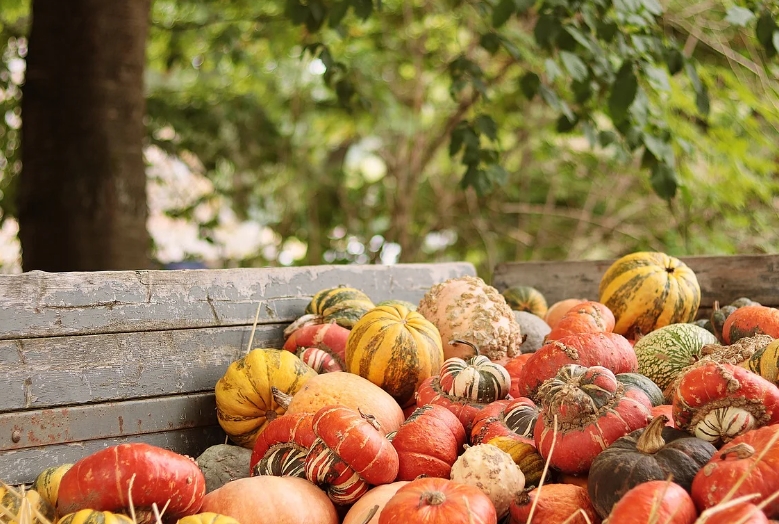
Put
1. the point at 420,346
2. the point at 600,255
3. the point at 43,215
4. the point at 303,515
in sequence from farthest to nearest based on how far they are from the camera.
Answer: the point at 600,255 < the point at 43,215 < the point at 420,346 < the point at 303,515

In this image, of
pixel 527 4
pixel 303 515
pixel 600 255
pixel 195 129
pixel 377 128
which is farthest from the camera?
pixel 600 255

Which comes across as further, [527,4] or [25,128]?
A: [25,128]

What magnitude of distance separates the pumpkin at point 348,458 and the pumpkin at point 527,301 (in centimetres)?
176

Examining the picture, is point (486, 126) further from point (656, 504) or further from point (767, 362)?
point (656, 504)

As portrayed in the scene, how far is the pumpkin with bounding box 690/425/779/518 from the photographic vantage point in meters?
1.38

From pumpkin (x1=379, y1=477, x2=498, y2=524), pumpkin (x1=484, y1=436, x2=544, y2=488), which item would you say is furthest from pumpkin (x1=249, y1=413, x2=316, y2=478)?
pumpkin (x1=484, y1=436, x2=544, y2=488)

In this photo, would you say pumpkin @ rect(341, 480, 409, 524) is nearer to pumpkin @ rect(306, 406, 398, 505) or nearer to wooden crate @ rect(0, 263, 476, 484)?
pumpkin @ rect(306, 406, 398, 505)

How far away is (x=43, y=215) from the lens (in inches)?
168

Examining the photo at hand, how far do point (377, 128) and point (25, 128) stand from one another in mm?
3956

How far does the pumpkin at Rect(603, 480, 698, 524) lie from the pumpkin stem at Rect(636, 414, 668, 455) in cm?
14

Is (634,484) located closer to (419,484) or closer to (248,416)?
(419,484)

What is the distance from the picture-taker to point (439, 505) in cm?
155

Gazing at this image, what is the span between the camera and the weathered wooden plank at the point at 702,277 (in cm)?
317

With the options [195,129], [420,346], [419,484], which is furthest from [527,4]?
[195,129]
